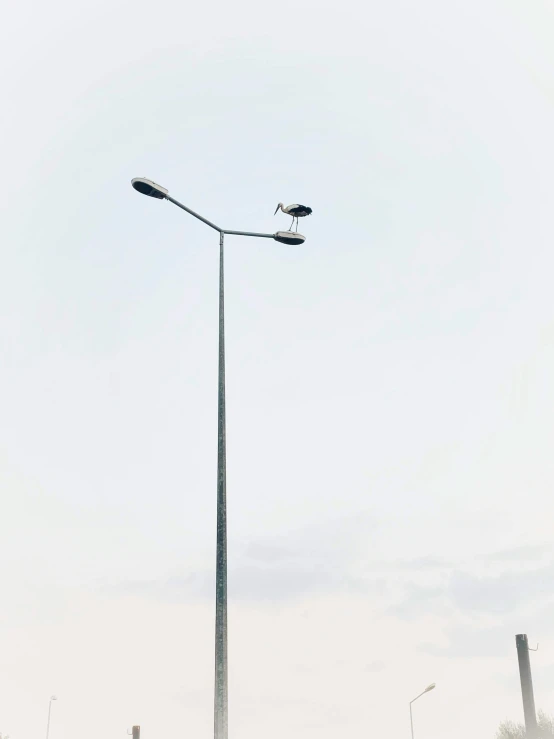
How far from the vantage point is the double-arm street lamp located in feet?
39.4

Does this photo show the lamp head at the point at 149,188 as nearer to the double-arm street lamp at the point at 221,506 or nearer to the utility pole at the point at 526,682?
the double-arm street lamp at the point at 221,506

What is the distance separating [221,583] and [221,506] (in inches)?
52.4

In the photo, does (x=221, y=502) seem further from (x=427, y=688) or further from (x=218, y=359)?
(x=427, y=688)

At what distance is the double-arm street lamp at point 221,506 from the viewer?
1201 centimetres

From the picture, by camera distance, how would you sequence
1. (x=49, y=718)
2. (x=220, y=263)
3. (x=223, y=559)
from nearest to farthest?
(x=223, y=559)
(x=220, y=263)
(x=49, y=718)

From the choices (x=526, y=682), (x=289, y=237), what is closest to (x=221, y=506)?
(x=289, y=237)

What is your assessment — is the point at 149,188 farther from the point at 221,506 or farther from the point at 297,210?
the point at 221,506

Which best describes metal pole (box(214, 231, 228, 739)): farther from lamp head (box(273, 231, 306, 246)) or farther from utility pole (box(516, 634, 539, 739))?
utility pole (box(516, 634, 539, 739))

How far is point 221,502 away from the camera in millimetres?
13641

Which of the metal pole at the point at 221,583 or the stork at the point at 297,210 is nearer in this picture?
the metal pole at the point at 221,583

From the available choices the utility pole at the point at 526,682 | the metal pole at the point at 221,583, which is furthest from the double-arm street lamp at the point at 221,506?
the utility pole at the point at 526,682

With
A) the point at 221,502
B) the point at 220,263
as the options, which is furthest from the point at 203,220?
the point at 221,502

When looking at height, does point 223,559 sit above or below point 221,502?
below

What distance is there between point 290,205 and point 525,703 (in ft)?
91.4
